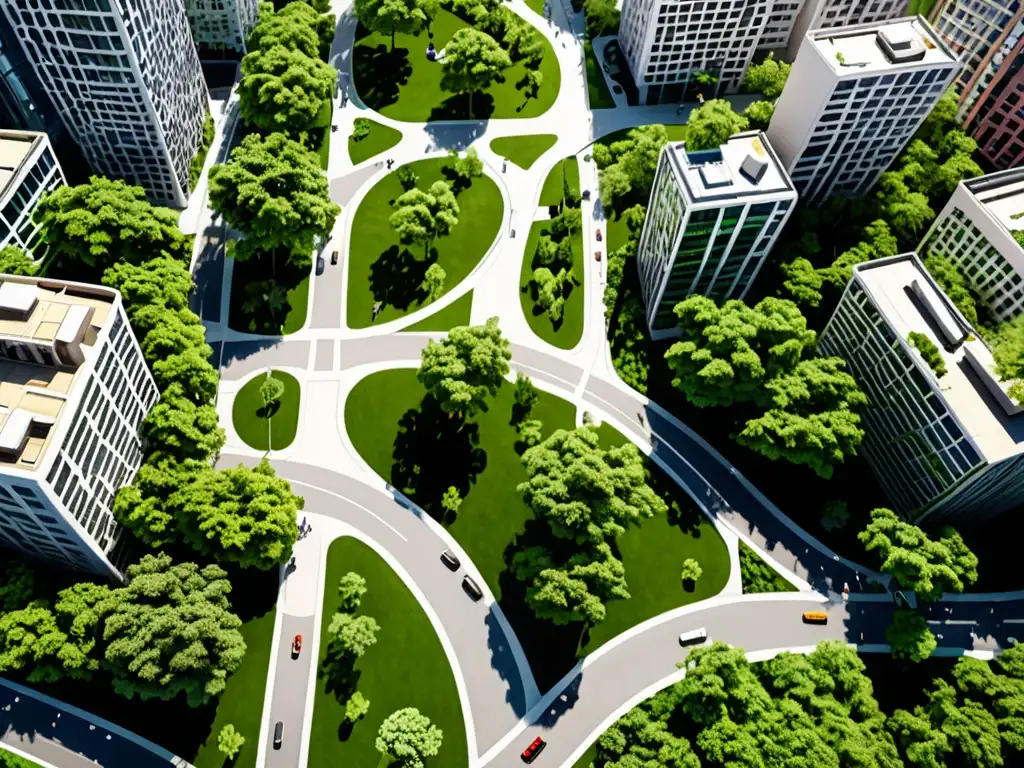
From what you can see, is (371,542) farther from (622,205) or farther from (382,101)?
(382,101)

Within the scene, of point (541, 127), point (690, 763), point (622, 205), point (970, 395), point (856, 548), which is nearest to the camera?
point (690, 763)

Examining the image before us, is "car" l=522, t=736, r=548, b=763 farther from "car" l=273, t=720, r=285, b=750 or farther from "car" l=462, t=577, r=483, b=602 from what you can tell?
"car" l=273, t=720, r=285, b=750

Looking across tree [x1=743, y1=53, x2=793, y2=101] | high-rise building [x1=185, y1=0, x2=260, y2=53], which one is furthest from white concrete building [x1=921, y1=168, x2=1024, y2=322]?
high-rise building [x1=185, y1=0, x2=260, y2=53]

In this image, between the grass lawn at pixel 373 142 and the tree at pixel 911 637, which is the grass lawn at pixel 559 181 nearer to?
the grass lawn at pixel 373 142

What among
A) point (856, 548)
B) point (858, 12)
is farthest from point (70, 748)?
point (858, 12)

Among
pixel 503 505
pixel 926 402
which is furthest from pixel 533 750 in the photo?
pixel 926 402

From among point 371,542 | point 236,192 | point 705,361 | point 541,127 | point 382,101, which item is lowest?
point 371,542

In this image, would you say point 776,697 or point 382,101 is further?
point 382,101
